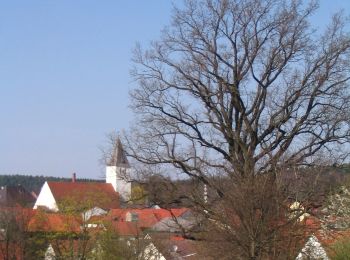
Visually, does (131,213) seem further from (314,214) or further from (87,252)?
(314,214)

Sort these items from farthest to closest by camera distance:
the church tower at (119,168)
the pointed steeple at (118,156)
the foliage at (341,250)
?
the pointed steeple at (118,156)
the church tower at (119,168)
the foliage at (341,250)

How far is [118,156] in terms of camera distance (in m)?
23.1

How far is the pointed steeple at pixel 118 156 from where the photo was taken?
74.4ft

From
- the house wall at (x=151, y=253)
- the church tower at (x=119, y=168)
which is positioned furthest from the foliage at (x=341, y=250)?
the house wall at (x=151, y=253)

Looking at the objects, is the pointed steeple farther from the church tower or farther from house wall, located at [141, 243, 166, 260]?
house wall, located at [141, 243, 166, 260]

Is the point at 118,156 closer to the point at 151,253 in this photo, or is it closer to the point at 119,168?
the point at 119,168

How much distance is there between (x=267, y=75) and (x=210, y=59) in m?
1.84

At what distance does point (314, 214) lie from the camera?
712 inches

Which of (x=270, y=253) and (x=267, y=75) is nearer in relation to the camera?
(x=270, y=253)

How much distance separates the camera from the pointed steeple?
22.7 m

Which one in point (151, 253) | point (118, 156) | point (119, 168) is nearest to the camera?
point (119, 168)

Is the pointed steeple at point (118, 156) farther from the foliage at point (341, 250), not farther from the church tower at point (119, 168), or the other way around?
the foliage at point (341, 250)

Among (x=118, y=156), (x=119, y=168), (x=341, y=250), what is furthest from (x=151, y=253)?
(x=341, y=250)

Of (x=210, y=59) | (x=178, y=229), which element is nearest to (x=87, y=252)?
(x=178, y=229)
